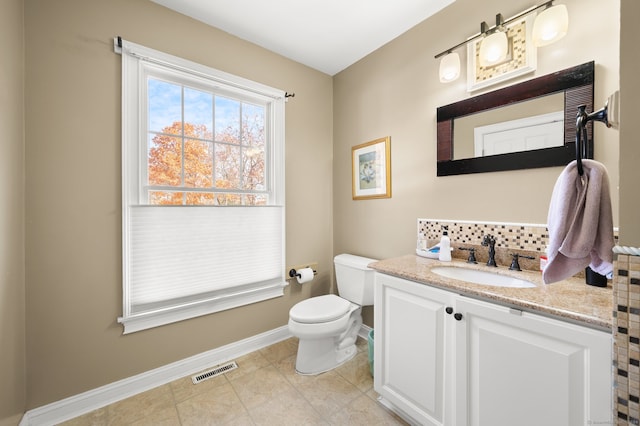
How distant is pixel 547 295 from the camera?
1.00 metres

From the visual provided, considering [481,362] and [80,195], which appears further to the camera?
[80,195]

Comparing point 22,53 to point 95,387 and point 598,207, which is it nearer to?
point 95,387

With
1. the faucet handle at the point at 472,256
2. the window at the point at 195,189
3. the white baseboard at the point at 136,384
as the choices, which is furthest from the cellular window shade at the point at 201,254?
the faucet handle at the point at 472,256

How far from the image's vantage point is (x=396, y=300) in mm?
1402

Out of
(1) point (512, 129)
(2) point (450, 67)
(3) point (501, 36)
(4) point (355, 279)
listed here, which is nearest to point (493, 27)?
(3) point (501, 36)

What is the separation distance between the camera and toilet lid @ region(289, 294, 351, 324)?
1768 millimetres

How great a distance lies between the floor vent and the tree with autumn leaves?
4.05 feet

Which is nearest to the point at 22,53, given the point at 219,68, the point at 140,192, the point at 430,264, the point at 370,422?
the point at 140,192

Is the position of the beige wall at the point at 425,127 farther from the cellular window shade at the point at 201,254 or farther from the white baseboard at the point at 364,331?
the cellular window shade at the point at 201,254

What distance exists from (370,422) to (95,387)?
1646mm

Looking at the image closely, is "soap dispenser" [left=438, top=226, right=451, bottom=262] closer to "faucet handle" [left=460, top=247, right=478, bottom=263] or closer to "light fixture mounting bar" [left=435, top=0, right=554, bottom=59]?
"faucet handle" [left=460, top=247, right=478, bottom=263]

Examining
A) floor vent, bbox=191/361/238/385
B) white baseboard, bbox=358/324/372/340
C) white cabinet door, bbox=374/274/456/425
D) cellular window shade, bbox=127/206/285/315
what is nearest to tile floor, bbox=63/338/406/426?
floor vent, bbox=191/361/238/385

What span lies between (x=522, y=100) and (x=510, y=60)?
26 centimetres

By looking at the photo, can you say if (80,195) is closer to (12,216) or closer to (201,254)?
Answer: (12,216)
